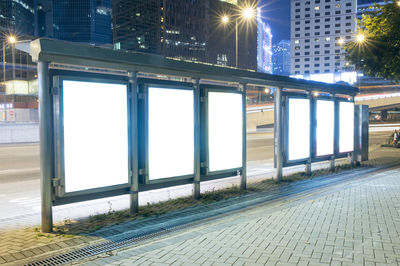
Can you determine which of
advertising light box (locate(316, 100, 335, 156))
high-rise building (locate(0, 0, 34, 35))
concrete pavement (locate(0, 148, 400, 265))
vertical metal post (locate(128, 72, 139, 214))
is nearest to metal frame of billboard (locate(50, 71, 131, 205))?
concrete pavement (locate(0, 148, 400, 265))

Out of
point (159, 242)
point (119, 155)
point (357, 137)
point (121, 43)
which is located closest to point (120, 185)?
point (119, 155)

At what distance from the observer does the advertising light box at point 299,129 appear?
9445mm

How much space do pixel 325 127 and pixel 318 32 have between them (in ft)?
549

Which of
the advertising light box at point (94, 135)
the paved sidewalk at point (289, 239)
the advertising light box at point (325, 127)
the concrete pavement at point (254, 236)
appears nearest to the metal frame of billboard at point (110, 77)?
the advertising light box at point (94, 135)

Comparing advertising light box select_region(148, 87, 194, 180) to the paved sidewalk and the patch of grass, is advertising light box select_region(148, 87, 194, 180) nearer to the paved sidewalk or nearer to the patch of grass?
the patch of grass

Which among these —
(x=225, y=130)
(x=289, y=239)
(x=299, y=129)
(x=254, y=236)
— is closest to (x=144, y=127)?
(x=225, y=130)

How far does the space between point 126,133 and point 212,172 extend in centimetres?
220

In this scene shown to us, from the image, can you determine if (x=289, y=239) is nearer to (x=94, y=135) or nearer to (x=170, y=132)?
(x=170, y=132)

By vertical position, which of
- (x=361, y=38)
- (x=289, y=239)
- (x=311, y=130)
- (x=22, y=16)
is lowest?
(x=289, y=239)

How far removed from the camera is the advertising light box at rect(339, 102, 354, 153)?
11359 mm

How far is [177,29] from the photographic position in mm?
105875

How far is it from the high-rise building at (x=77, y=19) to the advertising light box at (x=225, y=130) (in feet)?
421

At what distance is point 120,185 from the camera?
235 inches

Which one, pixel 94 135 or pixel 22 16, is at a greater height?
pixel 22 16
